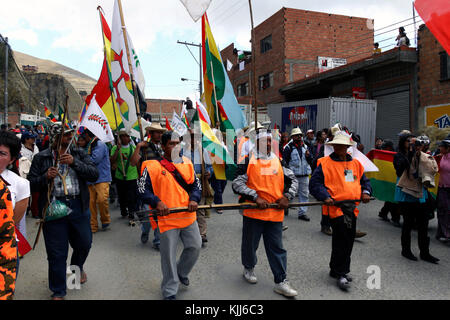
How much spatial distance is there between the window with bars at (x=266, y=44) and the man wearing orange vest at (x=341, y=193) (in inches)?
895

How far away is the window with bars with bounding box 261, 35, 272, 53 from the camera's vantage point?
2518 cm

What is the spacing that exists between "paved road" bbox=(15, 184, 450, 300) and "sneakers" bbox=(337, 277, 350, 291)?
0.24ft

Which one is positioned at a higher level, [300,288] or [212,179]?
[212,179]

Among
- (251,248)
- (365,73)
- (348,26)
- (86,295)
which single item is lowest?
(86,295)

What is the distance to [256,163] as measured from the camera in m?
3.83

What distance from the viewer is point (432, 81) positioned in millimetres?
12211

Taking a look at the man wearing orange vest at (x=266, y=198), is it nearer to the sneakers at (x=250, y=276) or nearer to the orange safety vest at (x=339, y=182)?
the sneakers at (x=250, y=276)

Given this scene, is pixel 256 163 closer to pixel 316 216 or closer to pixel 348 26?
pixel 316 216

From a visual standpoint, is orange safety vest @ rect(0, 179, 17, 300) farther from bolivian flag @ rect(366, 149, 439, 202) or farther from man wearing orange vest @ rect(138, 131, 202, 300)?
bolivian flag @ rect(366, 149, 439, 202)

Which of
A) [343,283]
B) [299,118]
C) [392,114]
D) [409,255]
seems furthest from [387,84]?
[343,283]

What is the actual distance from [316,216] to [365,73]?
10376 mm

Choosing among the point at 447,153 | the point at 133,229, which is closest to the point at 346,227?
the point at 447,153

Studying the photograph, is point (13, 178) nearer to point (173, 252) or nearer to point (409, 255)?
point (173, 252)

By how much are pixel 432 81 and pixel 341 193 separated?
1069cm
